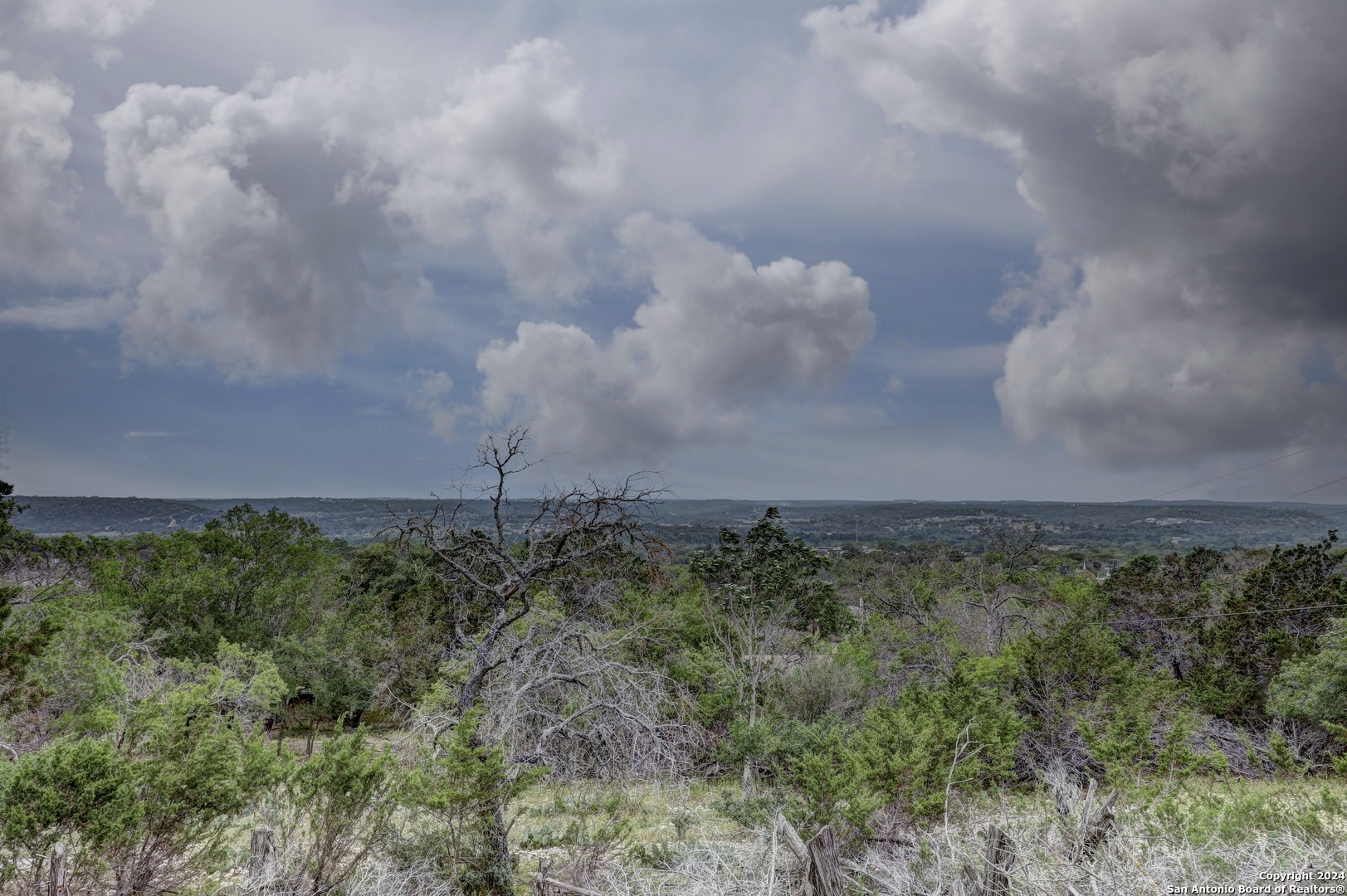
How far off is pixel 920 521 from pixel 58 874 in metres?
157

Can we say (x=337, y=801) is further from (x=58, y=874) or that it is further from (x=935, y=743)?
(x=935, y=743)

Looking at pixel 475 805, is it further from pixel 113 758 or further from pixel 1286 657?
pixel 1286 657

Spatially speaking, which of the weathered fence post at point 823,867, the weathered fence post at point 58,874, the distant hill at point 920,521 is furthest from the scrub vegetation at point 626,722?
the distant hill at point 920,521

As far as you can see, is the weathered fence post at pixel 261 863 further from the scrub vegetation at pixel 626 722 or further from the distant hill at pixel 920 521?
the distant hill at pixel 920 521

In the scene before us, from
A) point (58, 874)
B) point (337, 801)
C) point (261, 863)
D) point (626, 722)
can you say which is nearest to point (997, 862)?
point (626, 722)

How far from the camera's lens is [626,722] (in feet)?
26.0

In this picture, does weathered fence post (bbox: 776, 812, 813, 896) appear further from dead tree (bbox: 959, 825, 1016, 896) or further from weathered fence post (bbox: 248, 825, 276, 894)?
weathered fence post (bbox: 248, 825, 276, 894)

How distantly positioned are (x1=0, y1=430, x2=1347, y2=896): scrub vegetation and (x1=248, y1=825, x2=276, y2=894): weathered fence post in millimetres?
28

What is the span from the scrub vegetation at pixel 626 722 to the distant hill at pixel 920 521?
9298mm

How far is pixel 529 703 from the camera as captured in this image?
870 cm

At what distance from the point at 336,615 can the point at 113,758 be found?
27.1 m

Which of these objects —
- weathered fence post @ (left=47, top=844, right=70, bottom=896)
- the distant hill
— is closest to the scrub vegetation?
weathered fence post @ (left=47, top=844, right=70, bottom=896)

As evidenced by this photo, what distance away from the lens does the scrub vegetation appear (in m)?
5.88

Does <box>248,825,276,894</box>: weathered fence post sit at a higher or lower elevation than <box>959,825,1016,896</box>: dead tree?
lower
